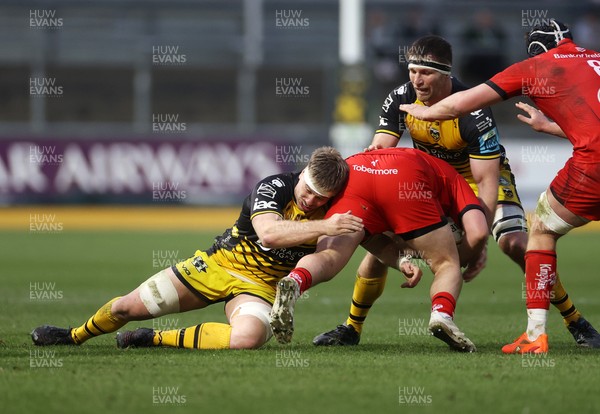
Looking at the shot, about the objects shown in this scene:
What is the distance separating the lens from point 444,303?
23.5 feet

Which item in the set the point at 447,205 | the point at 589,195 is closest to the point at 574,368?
the point at 589,195

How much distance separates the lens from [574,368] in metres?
6.51

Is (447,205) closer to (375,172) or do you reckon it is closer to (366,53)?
(375,172)

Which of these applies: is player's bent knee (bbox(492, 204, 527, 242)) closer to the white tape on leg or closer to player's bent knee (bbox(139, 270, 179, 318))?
the white tape on leg

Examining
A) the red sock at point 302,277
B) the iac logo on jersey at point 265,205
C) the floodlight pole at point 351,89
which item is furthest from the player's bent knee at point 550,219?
the floodlight pole at point 351,89

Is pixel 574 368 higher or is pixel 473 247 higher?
pixel 473 247

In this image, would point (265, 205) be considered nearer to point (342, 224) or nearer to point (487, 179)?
point (342, 224)

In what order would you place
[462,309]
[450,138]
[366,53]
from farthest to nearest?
1. [366,53]
2. [462,309]
3. [450,138]

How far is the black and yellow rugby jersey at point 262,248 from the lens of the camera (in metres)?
7.45

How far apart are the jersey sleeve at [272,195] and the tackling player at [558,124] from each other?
1067mm

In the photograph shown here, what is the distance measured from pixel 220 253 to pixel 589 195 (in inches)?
106

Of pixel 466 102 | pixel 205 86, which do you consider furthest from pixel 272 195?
pixel 205 86

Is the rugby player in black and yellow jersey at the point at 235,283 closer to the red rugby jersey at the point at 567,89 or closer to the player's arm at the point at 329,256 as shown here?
the player's arm at the point at 329,256

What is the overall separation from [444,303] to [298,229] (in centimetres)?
114
